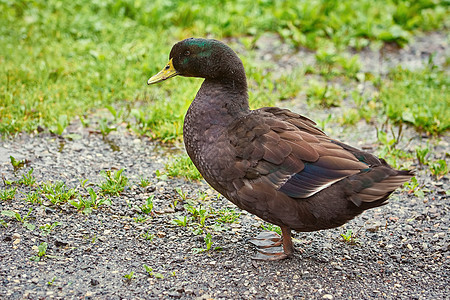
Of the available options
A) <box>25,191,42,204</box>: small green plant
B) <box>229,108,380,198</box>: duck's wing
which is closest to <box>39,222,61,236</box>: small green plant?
<box>25,191,42,204</box>: small green plant

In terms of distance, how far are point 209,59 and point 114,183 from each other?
1.48 m

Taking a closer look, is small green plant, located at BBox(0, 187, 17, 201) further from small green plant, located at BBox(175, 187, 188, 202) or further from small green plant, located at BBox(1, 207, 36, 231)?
small green plant, located at BBox(175, 187, 188, 202)

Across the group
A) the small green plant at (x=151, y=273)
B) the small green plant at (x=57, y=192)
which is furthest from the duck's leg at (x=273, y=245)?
the small green plant at (x=57, y=192)

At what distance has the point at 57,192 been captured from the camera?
4.77 meters

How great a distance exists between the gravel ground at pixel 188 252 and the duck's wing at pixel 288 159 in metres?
0.65

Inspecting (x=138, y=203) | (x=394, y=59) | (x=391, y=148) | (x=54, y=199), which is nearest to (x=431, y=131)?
(x=391, y=148)

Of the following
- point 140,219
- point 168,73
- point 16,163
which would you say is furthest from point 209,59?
point 16,163

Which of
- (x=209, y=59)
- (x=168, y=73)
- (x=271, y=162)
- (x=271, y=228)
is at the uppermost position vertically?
(x=209, y=59)

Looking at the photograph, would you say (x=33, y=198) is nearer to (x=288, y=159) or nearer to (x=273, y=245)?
(x=273, y=245)

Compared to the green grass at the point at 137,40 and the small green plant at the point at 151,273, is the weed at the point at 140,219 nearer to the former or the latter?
the small green plant at the point at 151,273

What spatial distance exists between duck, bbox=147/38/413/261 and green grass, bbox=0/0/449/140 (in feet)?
5.48

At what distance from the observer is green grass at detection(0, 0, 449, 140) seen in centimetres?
627

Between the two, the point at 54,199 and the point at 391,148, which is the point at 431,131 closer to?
the point at 391,148

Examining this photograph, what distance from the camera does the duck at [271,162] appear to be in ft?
12.6
